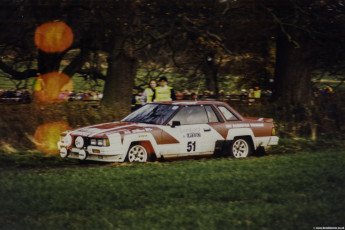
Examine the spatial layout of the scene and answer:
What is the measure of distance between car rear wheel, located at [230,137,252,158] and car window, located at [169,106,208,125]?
1.01 meters

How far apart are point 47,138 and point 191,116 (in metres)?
4.22

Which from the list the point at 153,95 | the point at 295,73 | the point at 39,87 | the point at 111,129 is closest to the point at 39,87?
the point at 39,87

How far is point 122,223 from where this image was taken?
606 centimetres

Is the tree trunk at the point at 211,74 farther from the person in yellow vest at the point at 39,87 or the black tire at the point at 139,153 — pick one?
the black tire at the point at 139,153

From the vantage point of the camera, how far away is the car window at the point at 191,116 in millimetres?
11625

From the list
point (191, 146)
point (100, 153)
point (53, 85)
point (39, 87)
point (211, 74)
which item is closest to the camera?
point (100, 153)

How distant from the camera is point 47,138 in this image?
13.5 metres

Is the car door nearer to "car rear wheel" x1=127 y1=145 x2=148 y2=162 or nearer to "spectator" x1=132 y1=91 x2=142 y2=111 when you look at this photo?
"car rear wheel" x1=127 y1=145 x2=148 y2=162

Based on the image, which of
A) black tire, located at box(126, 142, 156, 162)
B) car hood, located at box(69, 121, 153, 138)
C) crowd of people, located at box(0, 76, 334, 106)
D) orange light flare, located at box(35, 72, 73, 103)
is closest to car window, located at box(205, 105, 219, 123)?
crowd of people, located at box(0, 76, 334, 106)

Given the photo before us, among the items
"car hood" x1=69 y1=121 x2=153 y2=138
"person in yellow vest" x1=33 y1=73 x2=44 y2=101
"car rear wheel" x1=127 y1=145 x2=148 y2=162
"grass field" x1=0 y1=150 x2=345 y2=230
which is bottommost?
"grass field" x1=0 y1=150 x2=345 y2=230

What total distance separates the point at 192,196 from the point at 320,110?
1204 cm

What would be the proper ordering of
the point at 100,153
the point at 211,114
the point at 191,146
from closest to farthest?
1. the point at 100,153
2. the point at 191,146
3. the point at 211,114

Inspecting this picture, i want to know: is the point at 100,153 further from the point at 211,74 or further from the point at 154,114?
the point at 211,74

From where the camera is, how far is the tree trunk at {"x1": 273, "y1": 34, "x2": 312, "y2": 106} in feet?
65.2
